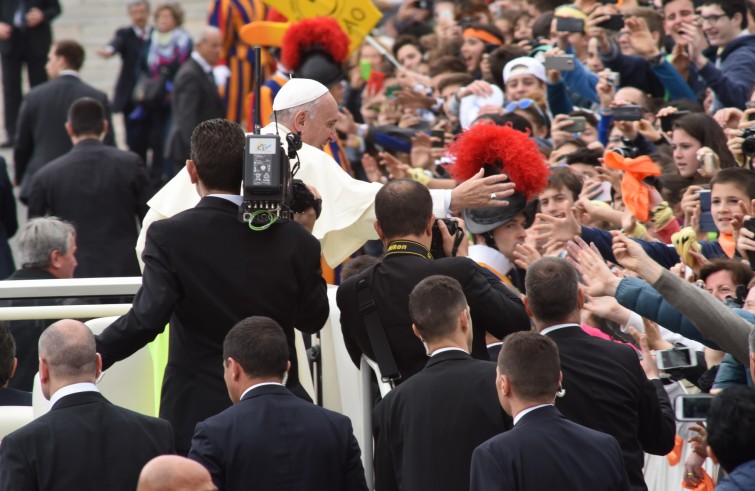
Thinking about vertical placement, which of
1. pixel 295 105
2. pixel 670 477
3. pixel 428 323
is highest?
pixel 295 105

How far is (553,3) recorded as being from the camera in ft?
42.2

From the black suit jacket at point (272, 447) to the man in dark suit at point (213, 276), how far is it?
468 millimetres

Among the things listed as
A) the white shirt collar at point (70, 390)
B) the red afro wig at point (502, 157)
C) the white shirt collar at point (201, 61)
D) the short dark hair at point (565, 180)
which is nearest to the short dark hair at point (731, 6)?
the short dark hair at point (565, 180)

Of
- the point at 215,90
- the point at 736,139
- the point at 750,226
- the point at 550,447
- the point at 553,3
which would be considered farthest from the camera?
the point at 215,90

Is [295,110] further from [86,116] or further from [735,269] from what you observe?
[86,116]

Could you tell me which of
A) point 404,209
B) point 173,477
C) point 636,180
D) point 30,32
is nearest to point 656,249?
point 636,180

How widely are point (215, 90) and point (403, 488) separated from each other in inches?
371

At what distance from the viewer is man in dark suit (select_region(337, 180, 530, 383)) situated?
5.43m

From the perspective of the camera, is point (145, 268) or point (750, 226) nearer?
point (145, 268)

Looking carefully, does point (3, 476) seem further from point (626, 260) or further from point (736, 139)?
point (736, 139)

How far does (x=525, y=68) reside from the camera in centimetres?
1038

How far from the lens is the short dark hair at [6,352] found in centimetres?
604

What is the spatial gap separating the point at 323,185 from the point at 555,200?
1762 mm

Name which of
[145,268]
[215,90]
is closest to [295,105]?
[145,268]
